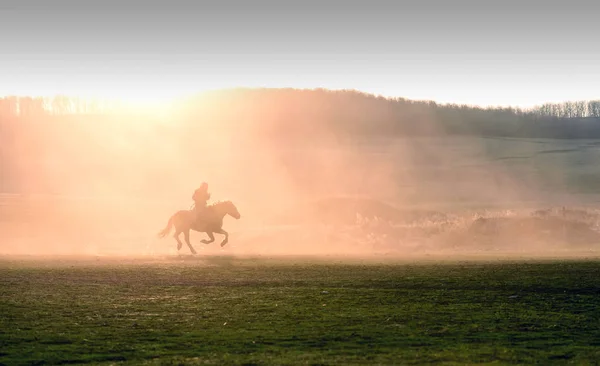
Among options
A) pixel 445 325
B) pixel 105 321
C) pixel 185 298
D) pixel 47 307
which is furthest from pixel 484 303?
pixel 47 307

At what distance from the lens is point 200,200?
5178 cm

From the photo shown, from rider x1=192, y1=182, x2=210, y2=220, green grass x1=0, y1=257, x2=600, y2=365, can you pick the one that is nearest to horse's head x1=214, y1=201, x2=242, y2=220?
rider x1=192, y1=182, x2=210, y2=220

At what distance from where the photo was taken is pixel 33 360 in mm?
15219

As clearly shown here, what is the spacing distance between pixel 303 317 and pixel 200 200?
3194 centimetres

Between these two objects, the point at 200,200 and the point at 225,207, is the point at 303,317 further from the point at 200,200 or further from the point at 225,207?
the point at 200,200

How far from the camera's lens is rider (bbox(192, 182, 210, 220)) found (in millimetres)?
51531

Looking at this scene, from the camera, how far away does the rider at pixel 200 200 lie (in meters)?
51.5

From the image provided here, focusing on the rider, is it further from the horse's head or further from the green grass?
the green grass

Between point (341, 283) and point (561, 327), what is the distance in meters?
12.0

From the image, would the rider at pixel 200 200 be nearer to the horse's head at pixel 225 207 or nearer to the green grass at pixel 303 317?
the horse's head at pixel 225 207

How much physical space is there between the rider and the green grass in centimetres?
1679

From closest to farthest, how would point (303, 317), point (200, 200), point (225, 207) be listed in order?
point (303, 317) < point (225, 207) < point (200, 200)

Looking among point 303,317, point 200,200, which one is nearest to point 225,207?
point 200,200

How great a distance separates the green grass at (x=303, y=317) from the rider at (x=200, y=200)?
16789mm
